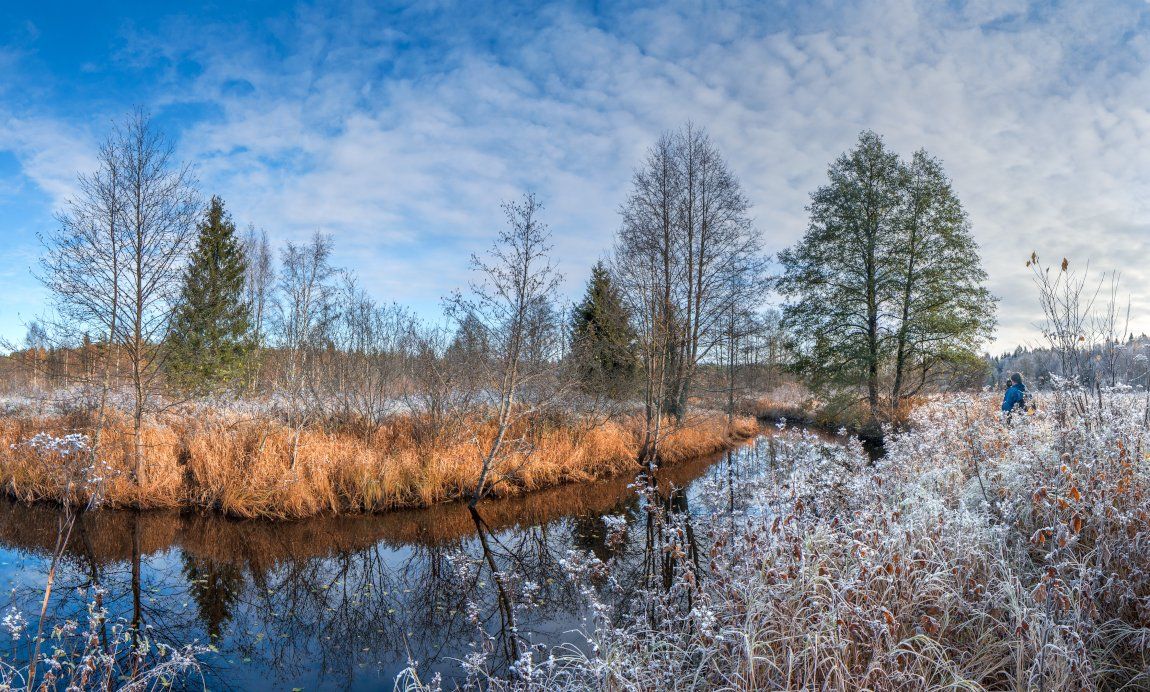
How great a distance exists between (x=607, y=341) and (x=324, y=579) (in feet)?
44.5

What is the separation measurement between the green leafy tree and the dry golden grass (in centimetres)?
1176

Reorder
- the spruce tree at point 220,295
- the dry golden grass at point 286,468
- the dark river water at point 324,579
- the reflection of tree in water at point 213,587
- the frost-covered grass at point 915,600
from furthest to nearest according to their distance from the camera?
1. the spruce tree at point 220,295
2. the dry golden grass at point 286,468
3. the reflection of tree in water at point 213,587
4. the dark river water at point 324,579
5. the frost-covered grass at point 915,600

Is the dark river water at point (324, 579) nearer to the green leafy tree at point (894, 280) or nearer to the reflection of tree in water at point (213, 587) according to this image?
the reflection of tree in water at point (213, 587)

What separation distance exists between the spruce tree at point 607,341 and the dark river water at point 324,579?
7689 millimetres

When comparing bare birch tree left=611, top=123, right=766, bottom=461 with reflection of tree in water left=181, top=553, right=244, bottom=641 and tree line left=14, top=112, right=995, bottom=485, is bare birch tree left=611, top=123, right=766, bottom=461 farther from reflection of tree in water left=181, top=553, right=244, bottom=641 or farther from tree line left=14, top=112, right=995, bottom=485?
reflection of tree in water left=181, top=553, right=244, bottom=641

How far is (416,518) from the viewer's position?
30.4 ft

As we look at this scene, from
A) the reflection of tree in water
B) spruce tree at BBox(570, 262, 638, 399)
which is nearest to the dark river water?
the reflection of tree in water

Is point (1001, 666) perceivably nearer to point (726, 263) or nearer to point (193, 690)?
point (193, 690)

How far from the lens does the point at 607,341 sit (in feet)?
62.5

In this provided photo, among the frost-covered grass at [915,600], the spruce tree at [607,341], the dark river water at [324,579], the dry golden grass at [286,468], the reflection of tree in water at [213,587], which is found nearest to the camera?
the frost-covered grass at [915,600]

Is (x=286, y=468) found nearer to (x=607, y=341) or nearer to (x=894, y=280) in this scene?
(x=607, y=341)

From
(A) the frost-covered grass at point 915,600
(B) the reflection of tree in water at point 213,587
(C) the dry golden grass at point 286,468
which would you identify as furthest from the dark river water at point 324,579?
(A) the frost-covered grass at point 915,600

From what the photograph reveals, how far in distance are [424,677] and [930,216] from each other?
20.7 metres

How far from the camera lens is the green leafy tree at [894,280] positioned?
59.3 feet
